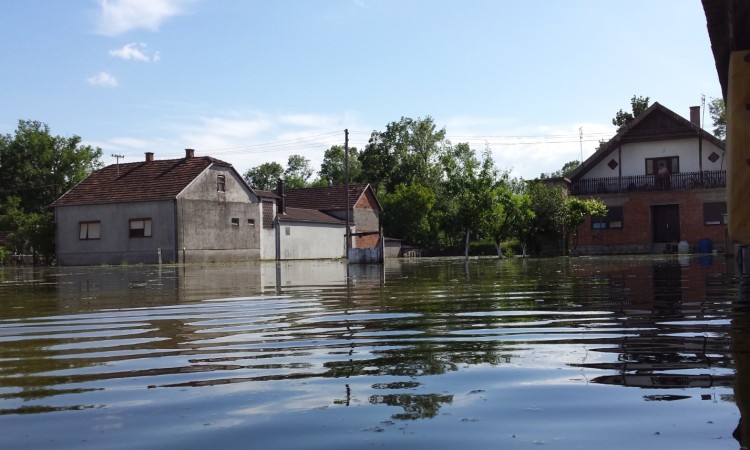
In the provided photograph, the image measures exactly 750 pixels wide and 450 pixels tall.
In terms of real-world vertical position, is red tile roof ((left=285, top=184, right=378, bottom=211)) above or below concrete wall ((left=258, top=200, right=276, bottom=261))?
above

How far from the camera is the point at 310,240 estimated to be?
2174 inches

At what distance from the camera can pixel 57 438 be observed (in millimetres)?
2627

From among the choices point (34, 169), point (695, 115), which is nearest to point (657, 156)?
point (695, 115)

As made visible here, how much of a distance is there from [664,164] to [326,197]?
94.5ft

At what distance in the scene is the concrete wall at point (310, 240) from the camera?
53.0 meters

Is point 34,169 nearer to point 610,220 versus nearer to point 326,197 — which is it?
point 326,197

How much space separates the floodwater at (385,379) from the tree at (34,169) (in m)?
69.9

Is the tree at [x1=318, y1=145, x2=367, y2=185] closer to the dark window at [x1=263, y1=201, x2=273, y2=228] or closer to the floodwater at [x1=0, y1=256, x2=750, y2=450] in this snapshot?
the dark window at [x1=263, y1=201, x2=273, y2=228]

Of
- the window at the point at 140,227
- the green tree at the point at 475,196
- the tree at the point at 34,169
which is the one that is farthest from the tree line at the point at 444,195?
the tree at the point at 34,169

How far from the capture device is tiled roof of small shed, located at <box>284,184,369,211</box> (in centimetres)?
6197

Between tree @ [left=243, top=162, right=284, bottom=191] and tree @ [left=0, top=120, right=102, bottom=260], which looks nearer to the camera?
tree @ [left=0, top=120, right=102, bottom=260]

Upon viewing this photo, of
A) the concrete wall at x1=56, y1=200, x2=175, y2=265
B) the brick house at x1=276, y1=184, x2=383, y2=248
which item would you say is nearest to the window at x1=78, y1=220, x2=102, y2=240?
the concrete wall at x1=56, y1=200, x2=175, y2=265

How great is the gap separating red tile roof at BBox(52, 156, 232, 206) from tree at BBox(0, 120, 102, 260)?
76.5 feet

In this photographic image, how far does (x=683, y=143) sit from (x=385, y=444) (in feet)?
146
